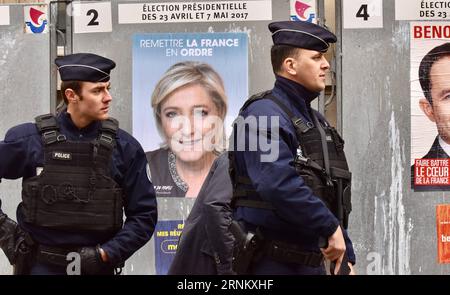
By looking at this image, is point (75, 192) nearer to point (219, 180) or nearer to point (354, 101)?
point (219, 180)

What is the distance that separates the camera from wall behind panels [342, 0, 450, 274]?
7.21m

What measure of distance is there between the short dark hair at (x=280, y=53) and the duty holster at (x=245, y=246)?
906mm

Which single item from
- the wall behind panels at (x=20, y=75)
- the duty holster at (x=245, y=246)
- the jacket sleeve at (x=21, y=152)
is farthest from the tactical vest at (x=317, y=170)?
the wall behind panels at (x=20, y=75)

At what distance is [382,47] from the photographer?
7234 millimetres

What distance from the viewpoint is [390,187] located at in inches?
284

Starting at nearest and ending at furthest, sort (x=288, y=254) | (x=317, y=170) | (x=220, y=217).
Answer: (x=288, y=254), (x=317, y=170), (x=220, y=217)

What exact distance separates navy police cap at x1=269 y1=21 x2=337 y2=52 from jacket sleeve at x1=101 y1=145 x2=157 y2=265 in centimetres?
104

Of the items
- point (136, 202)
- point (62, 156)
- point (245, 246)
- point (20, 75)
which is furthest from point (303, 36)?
point (20, 75)

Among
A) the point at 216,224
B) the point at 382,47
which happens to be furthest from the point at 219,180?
the point at 382,47

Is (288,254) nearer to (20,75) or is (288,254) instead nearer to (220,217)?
(220,217)

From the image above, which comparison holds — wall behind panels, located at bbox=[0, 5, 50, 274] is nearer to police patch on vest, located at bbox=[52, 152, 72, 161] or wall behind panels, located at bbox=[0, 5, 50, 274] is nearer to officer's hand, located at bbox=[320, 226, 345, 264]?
police patch on vest, located at bbox=[52, 152, 72, 161]

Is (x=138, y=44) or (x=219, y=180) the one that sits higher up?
(x=138, y=44)

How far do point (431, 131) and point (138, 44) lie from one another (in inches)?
92.8

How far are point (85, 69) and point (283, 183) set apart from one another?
1.47 m
